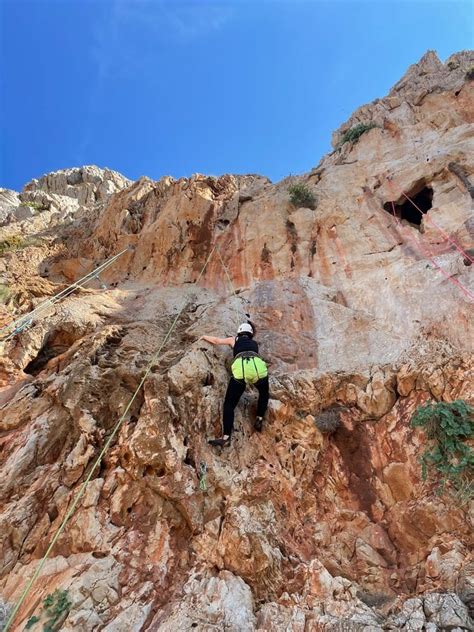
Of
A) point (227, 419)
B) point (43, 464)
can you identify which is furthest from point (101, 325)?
point (227, 419)

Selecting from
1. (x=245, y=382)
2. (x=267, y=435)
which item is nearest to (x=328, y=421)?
(x=267, y=435)

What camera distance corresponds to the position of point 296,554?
5539mm

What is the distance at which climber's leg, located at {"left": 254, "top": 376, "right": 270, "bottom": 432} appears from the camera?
694 cm

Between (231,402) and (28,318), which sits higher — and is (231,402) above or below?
below

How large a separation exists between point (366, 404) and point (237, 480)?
2.72 meters

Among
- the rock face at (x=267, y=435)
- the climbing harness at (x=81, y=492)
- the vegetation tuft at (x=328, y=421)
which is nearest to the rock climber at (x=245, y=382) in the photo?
the rock face at (x=267, y=435)

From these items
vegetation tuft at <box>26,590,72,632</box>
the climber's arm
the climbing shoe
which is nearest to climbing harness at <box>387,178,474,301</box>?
the climber's arm

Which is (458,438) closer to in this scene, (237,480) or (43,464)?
(237,480)

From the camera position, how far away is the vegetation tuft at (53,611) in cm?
460

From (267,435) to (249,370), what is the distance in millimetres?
1258

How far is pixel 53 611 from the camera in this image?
15.4 feet

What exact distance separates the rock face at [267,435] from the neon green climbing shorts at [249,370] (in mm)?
728

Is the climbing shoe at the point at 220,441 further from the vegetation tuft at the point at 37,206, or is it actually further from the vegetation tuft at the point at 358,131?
the vegetation tuft at the point at 37,206

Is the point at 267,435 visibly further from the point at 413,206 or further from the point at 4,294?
the point at 413,206
